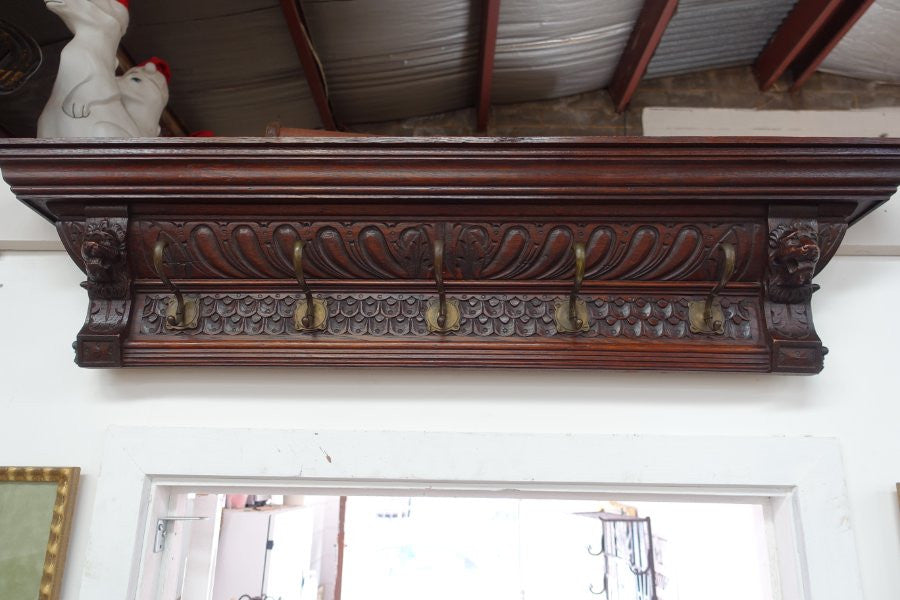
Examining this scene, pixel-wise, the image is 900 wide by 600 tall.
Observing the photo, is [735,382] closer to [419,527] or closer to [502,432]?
[502,432]

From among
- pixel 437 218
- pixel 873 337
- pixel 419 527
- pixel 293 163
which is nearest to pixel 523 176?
pixel 437 218

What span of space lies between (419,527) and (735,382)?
3317 millimetres

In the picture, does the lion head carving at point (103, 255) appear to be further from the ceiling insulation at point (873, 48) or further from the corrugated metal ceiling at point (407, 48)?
the ceiling insulation at point (873, 48)

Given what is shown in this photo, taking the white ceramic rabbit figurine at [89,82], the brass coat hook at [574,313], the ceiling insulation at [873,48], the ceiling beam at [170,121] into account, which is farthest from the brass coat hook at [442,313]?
the ceiling insulation at [873,48]

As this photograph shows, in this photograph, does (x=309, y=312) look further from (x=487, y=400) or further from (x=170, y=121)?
(x=170, y=121)

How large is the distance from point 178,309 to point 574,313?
0.49 m

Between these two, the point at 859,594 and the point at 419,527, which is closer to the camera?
the point at 859,594

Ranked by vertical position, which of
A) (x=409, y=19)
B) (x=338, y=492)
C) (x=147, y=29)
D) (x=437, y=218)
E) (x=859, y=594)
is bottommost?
(x=859, y=594)

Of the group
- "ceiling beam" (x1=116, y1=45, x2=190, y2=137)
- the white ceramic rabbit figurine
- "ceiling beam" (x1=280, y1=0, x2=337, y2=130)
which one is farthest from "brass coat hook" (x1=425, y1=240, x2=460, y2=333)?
"ceiling beam" (x1=116, y1=45, x2=190, y2=137)

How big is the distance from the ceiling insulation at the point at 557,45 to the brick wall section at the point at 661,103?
0.26 feet

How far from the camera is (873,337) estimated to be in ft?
2.51

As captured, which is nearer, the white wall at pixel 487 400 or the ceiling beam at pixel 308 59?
the white wall at pixel 487 400

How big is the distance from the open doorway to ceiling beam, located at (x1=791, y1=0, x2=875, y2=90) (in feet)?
6.92

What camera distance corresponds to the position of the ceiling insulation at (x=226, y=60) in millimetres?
1944
